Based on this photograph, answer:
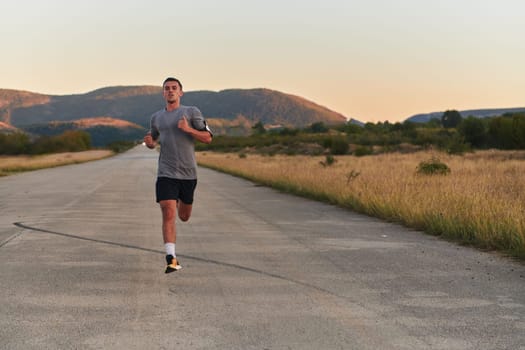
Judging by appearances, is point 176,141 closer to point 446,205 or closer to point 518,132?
point 446,205

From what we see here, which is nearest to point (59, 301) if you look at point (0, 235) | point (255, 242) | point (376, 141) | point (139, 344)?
point (139, 344)

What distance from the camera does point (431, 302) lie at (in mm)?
5773

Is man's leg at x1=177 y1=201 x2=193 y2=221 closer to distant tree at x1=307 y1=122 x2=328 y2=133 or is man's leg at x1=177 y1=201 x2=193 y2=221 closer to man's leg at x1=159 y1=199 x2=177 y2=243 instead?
man's leg at x1=159 y1=199 x2=177 y2=243

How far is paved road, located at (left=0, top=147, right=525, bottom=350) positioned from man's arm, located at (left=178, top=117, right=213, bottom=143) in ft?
5.10

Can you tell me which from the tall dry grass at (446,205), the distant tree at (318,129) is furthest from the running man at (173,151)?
the distant tree at (318,129)

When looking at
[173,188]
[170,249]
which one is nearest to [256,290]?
[170,249]

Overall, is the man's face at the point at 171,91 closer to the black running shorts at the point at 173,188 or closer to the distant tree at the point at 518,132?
the black running shorts at the point at 173,188

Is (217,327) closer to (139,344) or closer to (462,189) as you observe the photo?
(139,344)

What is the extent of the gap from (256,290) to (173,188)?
1.73 m

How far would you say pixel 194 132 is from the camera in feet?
23.2

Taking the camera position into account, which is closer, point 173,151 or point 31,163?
point 173,151

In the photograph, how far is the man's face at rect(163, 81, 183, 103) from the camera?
7262 mm

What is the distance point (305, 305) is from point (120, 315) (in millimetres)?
1632

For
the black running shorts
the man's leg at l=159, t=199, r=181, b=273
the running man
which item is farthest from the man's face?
the man's leg at l=159, t=199, r=181, b=273
